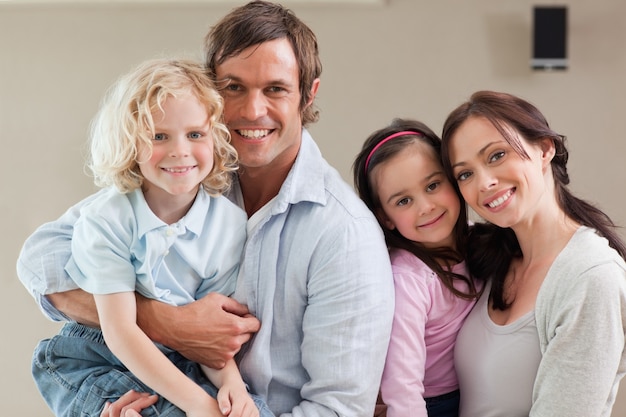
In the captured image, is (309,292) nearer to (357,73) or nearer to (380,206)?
(380,206)

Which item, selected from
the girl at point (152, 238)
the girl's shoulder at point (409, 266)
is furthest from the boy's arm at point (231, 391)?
the girl's shoulder at point (409, 266)

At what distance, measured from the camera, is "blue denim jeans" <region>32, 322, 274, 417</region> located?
1.93 metres

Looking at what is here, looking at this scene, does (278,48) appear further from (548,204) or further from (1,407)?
(1,407)

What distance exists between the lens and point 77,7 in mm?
3951

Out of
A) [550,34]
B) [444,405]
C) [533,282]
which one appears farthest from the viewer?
[550,34]

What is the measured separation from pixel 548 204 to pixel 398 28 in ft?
6.82

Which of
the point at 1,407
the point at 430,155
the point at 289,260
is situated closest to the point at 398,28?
the point at 430,155

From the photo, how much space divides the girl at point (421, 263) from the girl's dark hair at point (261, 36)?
0.28 meters

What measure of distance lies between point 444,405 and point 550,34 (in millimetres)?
2264

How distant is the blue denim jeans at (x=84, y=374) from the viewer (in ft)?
6.33

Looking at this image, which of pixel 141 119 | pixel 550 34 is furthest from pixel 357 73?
pixel 141 119

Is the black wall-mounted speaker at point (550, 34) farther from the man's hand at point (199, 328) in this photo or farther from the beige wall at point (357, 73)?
the man's hand at point (199, 328)

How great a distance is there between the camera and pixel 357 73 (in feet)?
12.8

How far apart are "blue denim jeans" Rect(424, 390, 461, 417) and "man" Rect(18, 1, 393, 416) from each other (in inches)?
9.8
